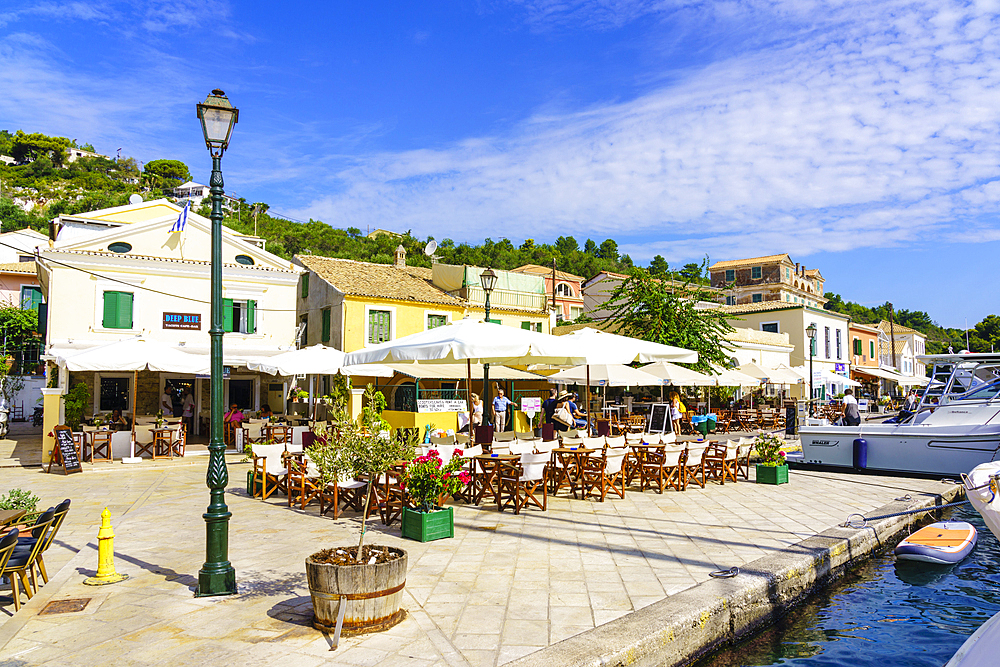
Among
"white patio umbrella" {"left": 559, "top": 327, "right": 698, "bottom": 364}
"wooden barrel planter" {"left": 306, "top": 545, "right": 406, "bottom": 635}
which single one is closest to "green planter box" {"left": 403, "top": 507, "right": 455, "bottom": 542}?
"wooden barrel planter" {"left": 306, "top": 545, "right": 406, "bottom": 635}

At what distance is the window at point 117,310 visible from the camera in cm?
1912

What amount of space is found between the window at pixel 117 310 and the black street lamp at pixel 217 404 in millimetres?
16254

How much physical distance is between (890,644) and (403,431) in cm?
450

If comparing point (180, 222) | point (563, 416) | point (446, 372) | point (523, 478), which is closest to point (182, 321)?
point (180, 222)

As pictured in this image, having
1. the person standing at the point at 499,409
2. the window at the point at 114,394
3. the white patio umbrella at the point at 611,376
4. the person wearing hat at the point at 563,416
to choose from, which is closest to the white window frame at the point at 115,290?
the window at the point at 114,394

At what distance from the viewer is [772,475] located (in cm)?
1127

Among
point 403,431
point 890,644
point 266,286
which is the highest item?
point 266,286

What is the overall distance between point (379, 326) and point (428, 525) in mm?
18098

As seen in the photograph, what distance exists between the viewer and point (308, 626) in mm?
4520

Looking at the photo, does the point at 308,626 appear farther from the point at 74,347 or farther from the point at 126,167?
the point at 126,167

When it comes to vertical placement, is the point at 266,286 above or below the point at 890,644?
above

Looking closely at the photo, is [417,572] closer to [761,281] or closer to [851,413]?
[851,413]

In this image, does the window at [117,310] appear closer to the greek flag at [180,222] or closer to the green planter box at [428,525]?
the greek flag at [180,222]

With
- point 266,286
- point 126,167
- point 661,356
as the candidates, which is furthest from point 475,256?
point 126,167
